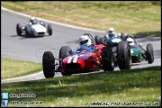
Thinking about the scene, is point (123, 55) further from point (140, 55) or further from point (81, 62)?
point (140, 55)

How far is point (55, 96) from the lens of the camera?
1064 centimetres

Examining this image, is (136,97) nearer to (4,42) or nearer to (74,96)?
(74,96)

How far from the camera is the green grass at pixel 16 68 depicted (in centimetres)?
2369

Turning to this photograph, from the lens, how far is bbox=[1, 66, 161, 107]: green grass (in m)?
9.63

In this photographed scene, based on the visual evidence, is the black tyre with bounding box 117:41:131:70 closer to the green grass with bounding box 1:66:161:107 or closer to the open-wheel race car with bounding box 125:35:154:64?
the green grass with bounding box 1:66:161:107

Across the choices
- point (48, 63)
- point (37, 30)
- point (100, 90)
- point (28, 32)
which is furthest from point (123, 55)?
point (28, 32)

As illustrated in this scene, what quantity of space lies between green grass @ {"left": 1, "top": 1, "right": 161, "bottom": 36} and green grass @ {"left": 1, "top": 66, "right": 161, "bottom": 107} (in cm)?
2466

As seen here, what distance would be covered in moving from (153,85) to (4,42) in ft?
85.1

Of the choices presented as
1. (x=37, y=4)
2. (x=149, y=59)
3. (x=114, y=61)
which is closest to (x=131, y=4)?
(x=37, y=4)

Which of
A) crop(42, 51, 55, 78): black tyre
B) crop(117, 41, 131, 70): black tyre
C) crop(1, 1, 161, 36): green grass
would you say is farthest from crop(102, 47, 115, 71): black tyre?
crop(1, 1, 161, 36): green grass

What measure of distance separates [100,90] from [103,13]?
37.8 metres

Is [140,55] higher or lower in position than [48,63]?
lower

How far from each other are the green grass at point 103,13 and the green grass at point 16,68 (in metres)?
13.5

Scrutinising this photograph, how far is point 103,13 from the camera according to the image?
4862 cm
